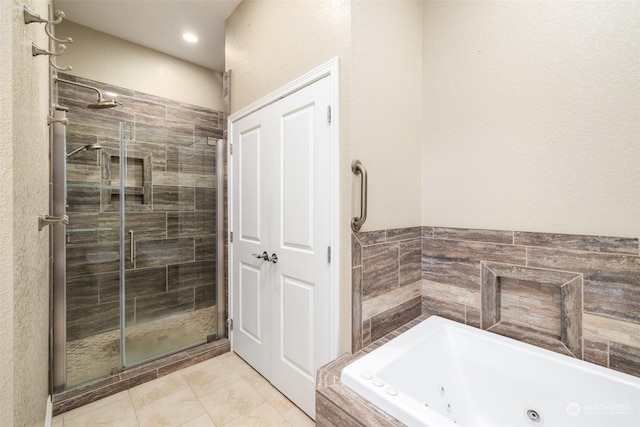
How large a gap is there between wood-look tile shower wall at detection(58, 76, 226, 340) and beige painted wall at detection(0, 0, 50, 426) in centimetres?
133

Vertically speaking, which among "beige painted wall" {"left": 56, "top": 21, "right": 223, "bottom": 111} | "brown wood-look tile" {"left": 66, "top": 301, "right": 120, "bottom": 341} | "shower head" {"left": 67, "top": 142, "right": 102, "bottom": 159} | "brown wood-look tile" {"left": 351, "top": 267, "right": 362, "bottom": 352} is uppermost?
"beige painted wall" {"left": 56, "top": 21, "right": 223, "bottom": 111}

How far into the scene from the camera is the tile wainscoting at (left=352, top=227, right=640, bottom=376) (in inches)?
48.1

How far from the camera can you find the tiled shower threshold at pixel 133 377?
173 cm

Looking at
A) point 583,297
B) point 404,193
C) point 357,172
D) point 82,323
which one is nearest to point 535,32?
point 404,193

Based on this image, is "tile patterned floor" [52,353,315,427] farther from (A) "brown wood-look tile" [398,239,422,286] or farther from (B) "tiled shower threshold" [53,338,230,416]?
(A) "brown wood-look tile" [398,239,422,286]

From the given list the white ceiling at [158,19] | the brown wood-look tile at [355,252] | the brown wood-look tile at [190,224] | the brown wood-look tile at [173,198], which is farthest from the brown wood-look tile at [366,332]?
the white ceiling at [158,19]

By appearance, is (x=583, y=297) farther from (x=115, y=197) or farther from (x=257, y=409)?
(x=115, y=197)

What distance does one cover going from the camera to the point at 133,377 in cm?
194

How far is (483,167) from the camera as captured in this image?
5.37ft

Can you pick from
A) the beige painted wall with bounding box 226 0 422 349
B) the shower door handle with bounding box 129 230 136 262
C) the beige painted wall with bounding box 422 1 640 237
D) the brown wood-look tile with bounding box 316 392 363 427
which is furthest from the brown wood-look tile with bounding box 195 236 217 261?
the beige painted wall with bounding box 422 1 640 237

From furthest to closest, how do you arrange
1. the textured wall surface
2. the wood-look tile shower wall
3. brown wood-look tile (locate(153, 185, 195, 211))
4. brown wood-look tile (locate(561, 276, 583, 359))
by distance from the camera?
1. brown wood-look tile (locate(153, 185, 195, 211))
2. the wood-look tile shower wall
3. brown wood-look tile (locate(561, 276, 583, 359))
4. the textured wall surface

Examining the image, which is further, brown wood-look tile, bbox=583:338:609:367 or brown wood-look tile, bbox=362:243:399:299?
brown wood-look tile, bbox=362:243:399:299

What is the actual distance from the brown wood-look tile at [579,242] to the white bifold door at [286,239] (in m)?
1.05

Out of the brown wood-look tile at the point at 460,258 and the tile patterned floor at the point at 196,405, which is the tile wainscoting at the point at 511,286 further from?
the tile patterned floor at the point at 196,405
